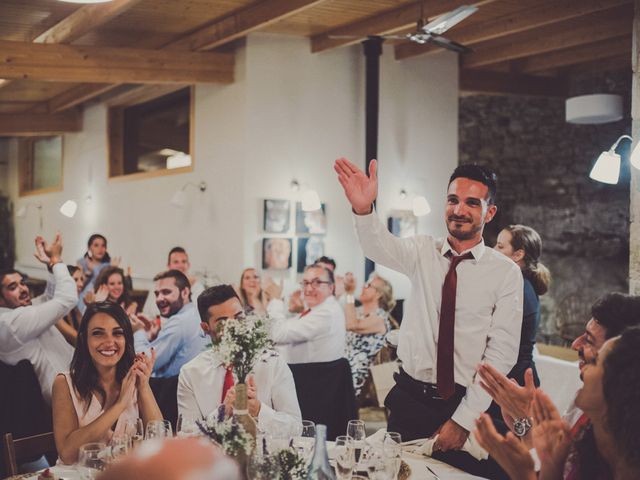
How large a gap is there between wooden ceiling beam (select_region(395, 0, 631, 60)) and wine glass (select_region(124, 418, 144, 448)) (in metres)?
5.12

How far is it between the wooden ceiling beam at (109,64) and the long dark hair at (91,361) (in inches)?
146

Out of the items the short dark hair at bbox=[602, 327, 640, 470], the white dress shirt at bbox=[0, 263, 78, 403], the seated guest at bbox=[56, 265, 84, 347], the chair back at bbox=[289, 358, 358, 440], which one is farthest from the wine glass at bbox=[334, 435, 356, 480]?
the seated guest at bbox=[56, 265, 84, 347]

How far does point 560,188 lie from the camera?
9.08 m

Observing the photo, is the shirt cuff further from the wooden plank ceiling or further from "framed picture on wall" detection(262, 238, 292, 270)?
"framed picture on wall" detection(262, 238, 292, 270)

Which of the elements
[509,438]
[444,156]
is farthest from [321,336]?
[444,156]

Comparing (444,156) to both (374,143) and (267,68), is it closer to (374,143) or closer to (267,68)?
(374,143)

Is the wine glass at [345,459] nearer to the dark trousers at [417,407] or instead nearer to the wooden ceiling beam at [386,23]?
the dark trousers at [417,407]

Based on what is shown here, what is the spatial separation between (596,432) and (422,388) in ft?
3.62

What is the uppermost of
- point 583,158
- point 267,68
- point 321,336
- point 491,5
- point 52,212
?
point 491,5

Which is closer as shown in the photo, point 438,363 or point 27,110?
point 438,363

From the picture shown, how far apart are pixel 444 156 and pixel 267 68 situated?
94.8 inches

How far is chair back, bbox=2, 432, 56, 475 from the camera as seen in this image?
7.82 ft

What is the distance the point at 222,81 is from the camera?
267 inches

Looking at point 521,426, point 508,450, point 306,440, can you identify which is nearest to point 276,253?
point 306,440
